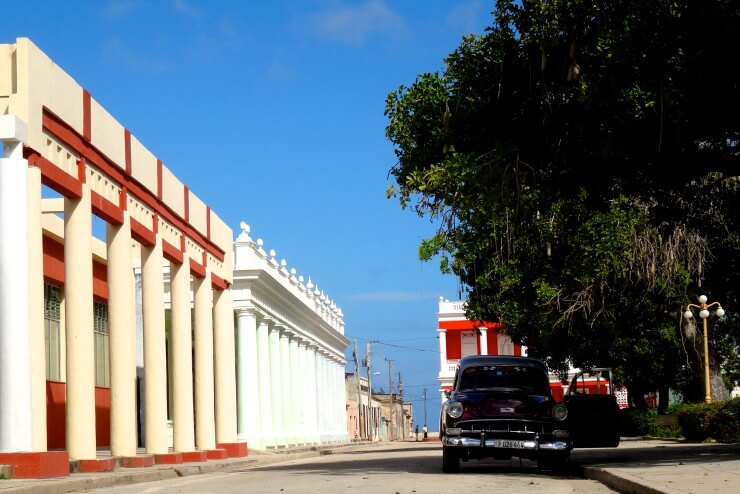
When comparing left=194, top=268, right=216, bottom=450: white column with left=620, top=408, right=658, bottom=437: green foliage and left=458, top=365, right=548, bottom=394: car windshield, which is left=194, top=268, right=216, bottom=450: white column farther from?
left=620, top=408, right=658, bottom=437: green foliage

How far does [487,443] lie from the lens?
1816cm

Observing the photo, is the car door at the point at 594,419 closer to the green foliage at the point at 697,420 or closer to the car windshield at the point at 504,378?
the green foliage at the point at 697,420

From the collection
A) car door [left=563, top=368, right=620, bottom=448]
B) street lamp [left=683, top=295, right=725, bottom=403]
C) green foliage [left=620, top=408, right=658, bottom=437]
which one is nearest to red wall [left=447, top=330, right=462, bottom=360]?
green foliage [left=620, top=408, right=658, bottom=437]

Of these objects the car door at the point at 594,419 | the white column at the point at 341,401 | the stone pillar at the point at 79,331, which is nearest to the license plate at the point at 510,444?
the stone pillar at the point at 79,331

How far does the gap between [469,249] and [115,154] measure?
290 inches

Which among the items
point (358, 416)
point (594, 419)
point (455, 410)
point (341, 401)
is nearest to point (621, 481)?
point (455, 410)

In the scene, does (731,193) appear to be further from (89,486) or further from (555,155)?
(89,486)

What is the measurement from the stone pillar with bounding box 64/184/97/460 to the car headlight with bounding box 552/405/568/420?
845 cm

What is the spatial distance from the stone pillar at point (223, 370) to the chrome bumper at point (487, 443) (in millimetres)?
18762

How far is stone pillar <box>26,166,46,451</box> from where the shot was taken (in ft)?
61.9

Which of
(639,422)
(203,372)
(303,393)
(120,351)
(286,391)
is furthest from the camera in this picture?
(303,393)

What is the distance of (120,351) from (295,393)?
3163 cm

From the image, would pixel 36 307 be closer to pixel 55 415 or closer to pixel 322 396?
pixel 55 415

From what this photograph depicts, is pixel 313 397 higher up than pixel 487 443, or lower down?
lower down
